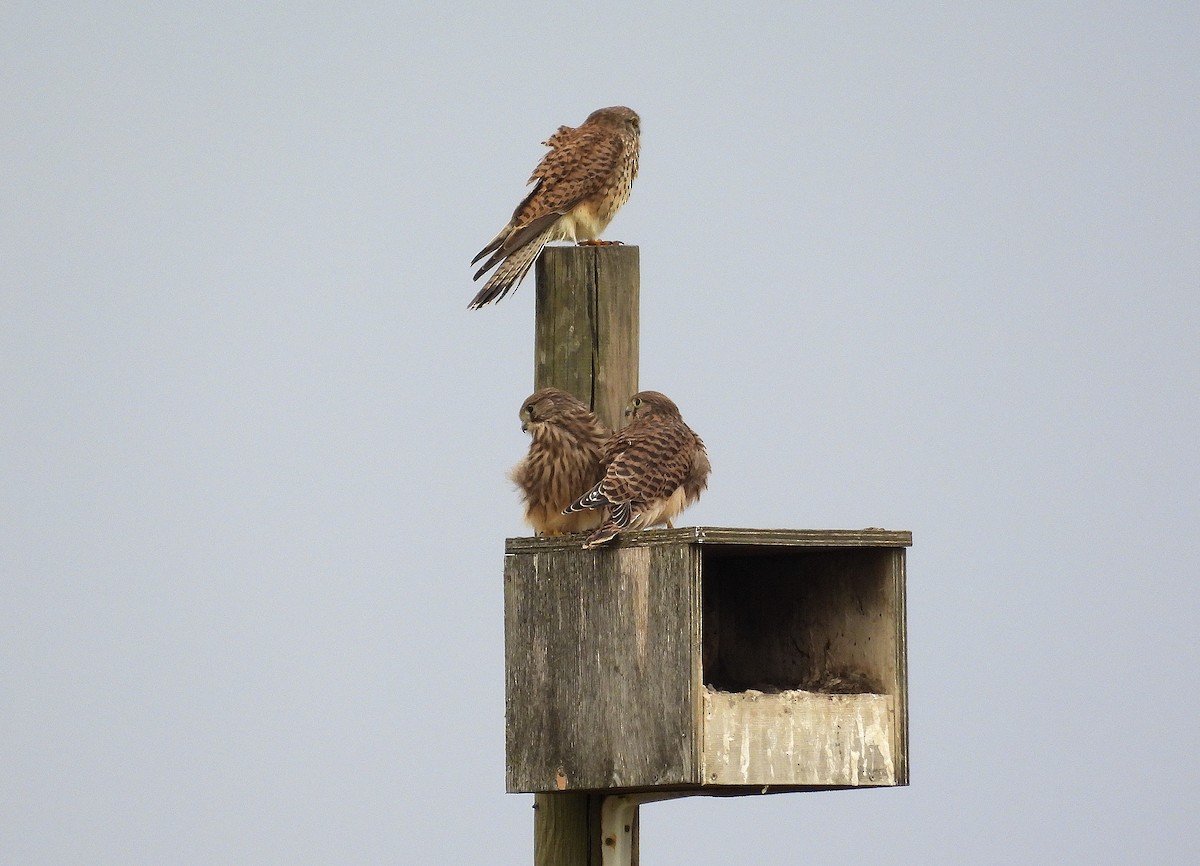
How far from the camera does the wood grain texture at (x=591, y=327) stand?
628cm

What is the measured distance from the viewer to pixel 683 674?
548 cm

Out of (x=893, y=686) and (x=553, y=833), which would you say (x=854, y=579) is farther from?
(x=553, y=833)

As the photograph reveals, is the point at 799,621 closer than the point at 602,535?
No

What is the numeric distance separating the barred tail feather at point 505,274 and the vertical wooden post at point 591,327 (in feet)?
1.37

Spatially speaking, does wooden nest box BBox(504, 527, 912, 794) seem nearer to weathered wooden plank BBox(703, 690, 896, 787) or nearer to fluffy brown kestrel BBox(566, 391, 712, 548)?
weathered wooden plank BBox(703, 690, 896, 787)

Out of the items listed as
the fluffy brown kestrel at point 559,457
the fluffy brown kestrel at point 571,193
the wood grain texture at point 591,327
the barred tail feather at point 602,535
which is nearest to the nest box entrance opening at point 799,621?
the barred tail feather at point 602,535

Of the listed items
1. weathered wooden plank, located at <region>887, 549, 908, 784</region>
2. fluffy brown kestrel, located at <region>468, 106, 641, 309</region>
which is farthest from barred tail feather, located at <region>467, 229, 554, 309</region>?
weathered wooden plank, located at <region>887, 549, 908, 784</region>

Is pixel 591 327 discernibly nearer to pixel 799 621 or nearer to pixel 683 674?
pixel 799 621

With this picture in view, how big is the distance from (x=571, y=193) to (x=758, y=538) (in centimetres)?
219

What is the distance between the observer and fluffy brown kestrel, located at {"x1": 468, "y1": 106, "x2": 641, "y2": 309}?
22.6 ft

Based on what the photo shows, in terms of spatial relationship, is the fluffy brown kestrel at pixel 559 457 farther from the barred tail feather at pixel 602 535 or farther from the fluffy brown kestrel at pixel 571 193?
the fluffy brown kestrel at pixel 571 193

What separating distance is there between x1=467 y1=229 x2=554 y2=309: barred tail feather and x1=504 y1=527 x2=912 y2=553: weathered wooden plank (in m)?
1.15

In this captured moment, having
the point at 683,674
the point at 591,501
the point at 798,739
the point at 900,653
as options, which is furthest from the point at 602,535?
the point at 900,653

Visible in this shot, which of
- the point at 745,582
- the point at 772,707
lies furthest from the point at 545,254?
the point at 772,707
